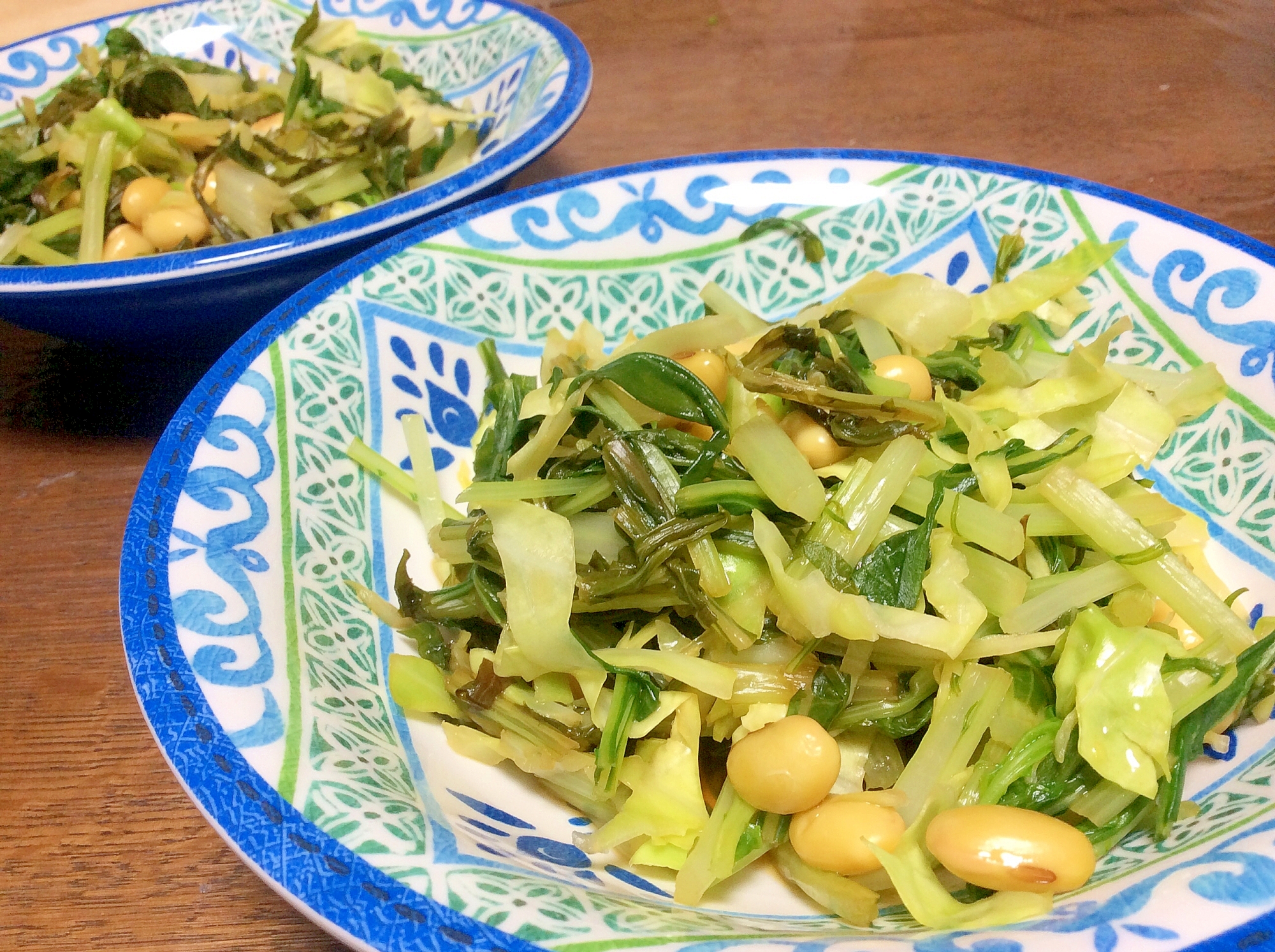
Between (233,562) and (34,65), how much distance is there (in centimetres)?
337

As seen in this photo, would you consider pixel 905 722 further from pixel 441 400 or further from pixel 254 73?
pixel 254 73

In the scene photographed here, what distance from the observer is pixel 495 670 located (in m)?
1.45

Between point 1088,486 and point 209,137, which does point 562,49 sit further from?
point 1088,486

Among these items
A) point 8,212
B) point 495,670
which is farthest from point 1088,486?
point 8,212

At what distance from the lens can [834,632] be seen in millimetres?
1352

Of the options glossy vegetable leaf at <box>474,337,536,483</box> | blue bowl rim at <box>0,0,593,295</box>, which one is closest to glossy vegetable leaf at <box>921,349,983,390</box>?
glossy vegetable leaf at <box>474,337,536,483</box>

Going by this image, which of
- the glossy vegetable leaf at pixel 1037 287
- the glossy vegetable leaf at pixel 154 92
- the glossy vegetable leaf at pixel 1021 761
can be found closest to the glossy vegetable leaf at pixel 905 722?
the glossy vegetable leaf at pixel 1021 761

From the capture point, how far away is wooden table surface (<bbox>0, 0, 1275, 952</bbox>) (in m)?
1.51

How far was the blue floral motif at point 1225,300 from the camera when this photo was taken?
70.4 inches

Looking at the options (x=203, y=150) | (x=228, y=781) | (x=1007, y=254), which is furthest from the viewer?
(x=203, y=150)

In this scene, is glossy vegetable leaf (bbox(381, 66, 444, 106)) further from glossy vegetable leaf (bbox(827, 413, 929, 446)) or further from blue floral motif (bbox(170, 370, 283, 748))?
glossy vegetable leaf (bbox(827, 413, 929, 446))

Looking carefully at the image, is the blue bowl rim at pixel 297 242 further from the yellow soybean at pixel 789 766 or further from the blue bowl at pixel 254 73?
the yellow soybean at pixel 789 766

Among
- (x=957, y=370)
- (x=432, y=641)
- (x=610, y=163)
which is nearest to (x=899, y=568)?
(x=957, y=370)

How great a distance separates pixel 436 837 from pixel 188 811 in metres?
0.73
